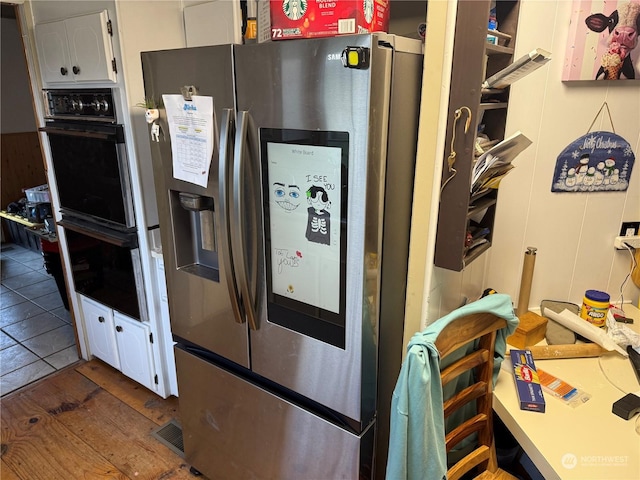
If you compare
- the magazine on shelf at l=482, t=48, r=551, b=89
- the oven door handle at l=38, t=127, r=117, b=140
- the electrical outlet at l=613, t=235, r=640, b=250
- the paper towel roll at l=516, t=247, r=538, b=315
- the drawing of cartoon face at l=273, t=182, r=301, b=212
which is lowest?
the paper towel roll at l=516, t=247, r=538, b=315

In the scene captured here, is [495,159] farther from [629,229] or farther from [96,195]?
[96,195]

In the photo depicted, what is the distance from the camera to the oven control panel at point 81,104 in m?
2.01

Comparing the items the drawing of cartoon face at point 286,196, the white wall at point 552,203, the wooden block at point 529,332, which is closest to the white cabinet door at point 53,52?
the drawing of cartoon face at point 286,196

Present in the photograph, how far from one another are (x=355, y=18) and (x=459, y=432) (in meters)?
1.20

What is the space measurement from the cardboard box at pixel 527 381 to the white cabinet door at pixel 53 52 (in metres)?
2.29

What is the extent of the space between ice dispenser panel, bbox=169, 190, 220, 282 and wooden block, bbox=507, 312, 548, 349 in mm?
1102

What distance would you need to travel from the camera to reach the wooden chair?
1.21 meters

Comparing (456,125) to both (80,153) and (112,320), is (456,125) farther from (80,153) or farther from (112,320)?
(112,320)

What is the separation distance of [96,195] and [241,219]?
1246mm

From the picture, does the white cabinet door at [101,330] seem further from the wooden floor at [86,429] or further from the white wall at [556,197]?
the white wall at [556,197]

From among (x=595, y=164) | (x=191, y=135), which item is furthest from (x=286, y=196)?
(x=595, y=164)

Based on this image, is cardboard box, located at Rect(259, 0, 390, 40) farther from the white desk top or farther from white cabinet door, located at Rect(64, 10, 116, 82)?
the white desk top

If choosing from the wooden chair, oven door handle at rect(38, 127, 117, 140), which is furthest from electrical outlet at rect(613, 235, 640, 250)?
oven door handle at rect(38, 127, 117, 140)

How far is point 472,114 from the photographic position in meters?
1.10
